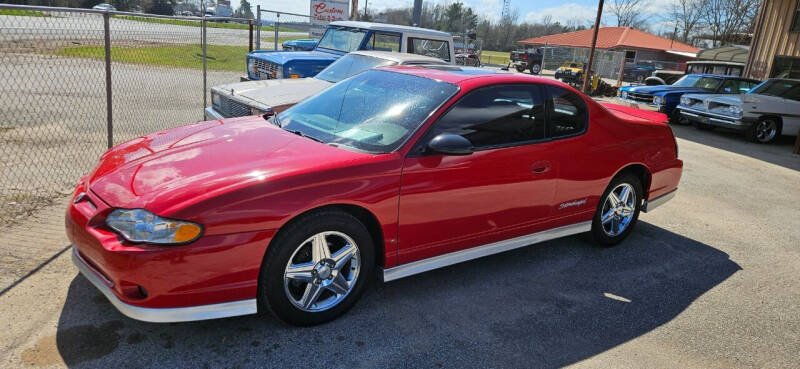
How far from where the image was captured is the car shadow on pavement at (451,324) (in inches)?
119

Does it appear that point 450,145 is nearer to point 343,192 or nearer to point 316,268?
point 343,192

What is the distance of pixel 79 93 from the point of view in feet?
37.8

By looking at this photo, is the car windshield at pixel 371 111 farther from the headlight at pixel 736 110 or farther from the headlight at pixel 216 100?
the headlight at pixel 736 110

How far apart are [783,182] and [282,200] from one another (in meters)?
8.98

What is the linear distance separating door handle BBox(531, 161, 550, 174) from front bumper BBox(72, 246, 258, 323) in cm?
227

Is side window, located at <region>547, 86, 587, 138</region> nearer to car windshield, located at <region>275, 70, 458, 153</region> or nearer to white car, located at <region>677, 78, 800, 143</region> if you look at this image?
car windshield, located at <region>275, 70, 458, 153</region>

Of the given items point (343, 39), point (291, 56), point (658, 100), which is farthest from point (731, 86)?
point (291, 56)

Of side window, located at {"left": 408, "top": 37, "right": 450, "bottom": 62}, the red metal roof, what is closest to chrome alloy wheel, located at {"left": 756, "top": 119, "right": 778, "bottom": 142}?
side window, located at {"left": 408, "top": 37, "right": 450, "bottom": 62}

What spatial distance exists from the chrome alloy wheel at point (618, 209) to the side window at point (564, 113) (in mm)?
828

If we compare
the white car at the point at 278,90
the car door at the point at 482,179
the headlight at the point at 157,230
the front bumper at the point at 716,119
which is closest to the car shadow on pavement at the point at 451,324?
the car door at the point at 482,179

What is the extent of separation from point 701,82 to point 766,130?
3156 mm

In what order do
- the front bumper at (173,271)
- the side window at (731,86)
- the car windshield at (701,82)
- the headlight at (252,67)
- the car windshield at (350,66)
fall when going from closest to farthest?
the front bumper at (173,271) < the car windshield at (350,66) < the headlight at (252,67) < the side window at (731,86) < the car windshield at (701,82)

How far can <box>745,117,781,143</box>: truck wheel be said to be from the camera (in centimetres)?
Result: 1277

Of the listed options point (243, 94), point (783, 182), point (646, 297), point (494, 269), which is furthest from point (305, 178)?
point (783, 182)
